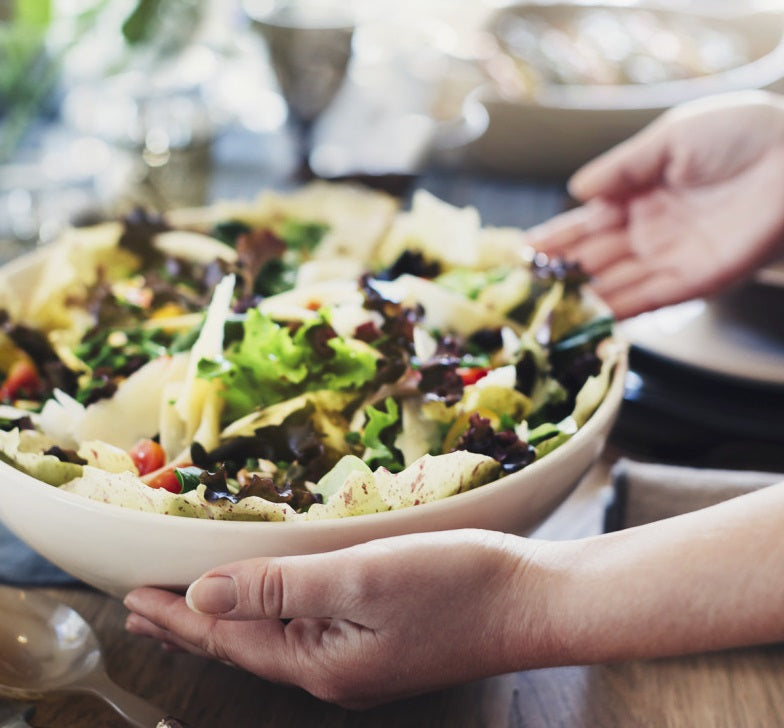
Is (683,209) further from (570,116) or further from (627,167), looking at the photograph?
(570,116)

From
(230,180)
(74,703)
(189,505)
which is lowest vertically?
(230,180)

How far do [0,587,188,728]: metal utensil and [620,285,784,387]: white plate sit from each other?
0.80 metres

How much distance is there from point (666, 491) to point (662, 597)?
12.0 inches

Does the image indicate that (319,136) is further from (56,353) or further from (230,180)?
(56,353)

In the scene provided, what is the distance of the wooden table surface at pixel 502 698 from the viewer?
85 centimetres

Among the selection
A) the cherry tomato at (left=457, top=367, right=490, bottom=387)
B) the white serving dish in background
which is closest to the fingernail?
the cherry tomato at (left=457, top=367, right=490, bottom=387)

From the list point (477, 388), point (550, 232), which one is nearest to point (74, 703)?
point (477, 388)

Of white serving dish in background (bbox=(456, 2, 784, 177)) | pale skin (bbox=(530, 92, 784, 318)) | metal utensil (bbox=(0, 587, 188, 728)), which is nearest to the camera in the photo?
metal utensil (bbox=(0, 587, 188, 728))

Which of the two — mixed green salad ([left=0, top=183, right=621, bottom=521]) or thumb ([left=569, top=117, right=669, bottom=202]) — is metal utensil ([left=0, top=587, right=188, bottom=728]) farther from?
thumb ([left=569, top=117, right=669, bottom=202])

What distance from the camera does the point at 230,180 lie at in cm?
217

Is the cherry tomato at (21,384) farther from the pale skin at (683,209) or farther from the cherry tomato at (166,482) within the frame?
the pale skin at (683,209)

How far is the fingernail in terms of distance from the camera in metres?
0.73

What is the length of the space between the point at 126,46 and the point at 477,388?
59.3 inches

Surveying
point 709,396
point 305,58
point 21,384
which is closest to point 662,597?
point 709,396
